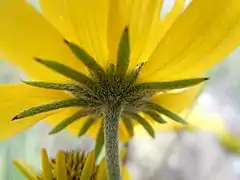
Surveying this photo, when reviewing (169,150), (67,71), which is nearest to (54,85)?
(67,71)

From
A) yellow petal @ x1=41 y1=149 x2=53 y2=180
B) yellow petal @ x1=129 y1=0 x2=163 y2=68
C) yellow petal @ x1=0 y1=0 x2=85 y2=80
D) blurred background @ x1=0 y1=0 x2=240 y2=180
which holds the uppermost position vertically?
yellow petal @ x1=0 y1=0 x2=85 y2=80

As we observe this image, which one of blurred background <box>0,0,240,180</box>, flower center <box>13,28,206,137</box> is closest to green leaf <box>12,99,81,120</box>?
flower center <box>13,28,206,137</box>

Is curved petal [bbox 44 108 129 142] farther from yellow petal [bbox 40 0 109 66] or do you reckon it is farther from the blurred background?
the blurred background

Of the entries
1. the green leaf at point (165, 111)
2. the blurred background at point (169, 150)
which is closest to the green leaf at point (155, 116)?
the green leaf at point (165, 111)

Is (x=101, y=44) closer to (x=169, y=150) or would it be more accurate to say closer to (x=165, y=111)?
(x=165, y=111)

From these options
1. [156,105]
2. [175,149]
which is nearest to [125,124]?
[156,105]

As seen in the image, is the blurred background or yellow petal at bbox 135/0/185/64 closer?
yellow petal at bbox 135/0/185/64

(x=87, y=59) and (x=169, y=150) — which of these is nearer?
(x=87, y=59)
